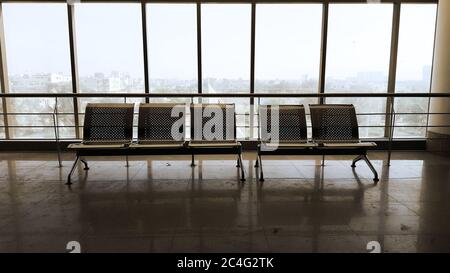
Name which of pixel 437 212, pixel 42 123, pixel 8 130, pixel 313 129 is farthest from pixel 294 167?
pixel 8 130

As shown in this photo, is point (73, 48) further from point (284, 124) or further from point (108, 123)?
point (284, 124)

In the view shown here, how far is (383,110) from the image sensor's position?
6.35m

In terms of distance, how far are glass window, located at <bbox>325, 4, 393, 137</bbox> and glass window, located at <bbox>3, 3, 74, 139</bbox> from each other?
184 inches

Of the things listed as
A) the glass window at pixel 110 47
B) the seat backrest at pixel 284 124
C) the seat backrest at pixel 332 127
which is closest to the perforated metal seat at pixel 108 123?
the glass window at pixel 110 47

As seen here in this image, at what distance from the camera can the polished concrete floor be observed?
2.56 metres

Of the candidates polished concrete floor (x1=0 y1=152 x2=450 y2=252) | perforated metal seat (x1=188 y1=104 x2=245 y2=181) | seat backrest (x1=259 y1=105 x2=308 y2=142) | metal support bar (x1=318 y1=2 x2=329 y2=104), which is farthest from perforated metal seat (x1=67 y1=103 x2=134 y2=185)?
metal support bar (x1=318 y1=2 x2=329 y2=104)

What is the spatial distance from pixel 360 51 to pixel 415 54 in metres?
0.94

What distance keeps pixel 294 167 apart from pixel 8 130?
17.2ft

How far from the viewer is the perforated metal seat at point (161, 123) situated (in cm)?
452

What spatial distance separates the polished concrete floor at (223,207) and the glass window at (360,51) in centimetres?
172

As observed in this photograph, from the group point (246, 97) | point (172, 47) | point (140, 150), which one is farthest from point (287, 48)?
point (140, 150)

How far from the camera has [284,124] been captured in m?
4.53

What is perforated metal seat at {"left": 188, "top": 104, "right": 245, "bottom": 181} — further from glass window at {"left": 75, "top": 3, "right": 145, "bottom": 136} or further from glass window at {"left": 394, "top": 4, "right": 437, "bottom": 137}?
glass window at {"left": 394, "top": 4, "right": 437, "bottom": 137}
